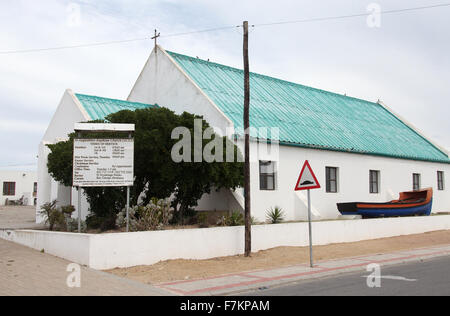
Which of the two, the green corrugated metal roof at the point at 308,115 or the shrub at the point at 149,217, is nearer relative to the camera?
the shrub at the point at 149,217

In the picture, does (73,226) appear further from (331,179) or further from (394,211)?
(394,211)

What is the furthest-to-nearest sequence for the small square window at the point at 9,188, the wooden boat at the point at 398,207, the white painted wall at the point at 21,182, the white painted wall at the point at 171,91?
the small square window at the point at 9,188 < the white painted wall at the point at 21,182 < the wooden boat at the point at 398,207 < the white painted wall at the point at 171,91

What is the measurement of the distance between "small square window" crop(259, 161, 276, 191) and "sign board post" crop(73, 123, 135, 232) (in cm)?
815

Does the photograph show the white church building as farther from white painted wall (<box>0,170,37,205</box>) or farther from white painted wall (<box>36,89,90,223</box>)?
white painted wall (<box>0,170,37,205</box>)

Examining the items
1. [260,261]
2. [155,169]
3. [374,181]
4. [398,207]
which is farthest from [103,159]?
[374,181]

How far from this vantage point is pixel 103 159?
14.5m

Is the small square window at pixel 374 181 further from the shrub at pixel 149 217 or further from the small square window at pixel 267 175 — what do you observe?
the shrub at pixel 149 217

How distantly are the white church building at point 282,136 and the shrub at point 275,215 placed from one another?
0.28 m

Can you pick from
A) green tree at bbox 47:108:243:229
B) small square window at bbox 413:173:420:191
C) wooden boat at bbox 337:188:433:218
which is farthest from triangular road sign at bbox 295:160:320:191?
small square window at bbox 413:173:420:191

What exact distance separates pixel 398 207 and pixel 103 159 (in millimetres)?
16917

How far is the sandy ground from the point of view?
11992mm

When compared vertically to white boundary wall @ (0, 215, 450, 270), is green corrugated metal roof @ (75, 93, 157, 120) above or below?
above

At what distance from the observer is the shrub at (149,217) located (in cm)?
1477

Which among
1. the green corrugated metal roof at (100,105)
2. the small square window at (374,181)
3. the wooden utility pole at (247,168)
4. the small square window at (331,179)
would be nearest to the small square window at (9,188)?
the green corrugated metal roof at (100,105)
